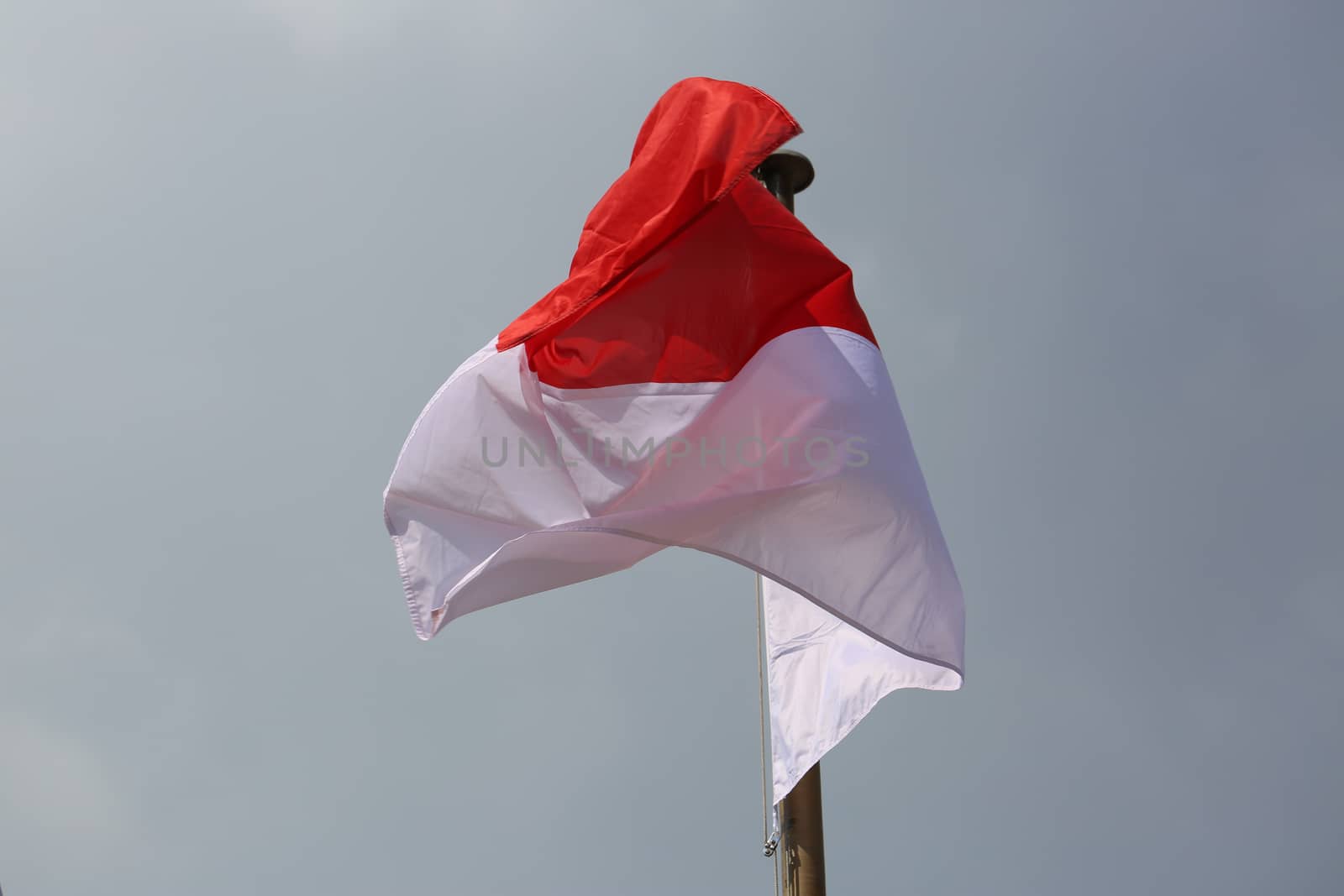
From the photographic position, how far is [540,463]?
27.5ft

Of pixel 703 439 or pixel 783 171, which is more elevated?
pixel 783 171

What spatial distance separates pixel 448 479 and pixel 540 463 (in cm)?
58

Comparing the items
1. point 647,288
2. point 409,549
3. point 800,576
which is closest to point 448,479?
point 409,549

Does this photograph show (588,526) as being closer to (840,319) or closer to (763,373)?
(763,373)

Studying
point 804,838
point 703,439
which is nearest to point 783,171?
point 703,439

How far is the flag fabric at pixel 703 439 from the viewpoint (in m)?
7.74

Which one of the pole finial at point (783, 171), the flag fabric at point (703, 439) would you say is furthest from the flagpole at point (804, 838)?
the pole finial at point (783, 171)

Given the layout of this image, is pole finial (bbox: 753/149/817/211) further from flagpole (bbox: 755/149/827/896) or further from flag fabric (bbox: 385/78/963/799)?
flagpole (bbox: 755/149/827/896)

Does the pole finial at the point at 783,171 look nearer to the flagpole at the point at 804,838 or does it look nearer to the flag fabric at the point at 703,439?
the flag fabric at the point at 703,439

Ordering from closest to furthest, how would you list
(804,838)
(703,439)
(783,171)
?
(804,838) < (703,439) < (783,171)

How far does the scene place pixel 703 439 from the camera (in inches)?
323

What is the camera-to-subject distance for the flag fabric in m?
7.74

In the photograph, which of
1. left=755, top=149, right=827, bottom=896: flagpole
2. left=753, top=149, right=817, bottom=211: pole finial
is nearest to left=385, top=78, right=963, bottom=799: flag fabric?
left=755, top=149, right=827, bottom=896: flagpole

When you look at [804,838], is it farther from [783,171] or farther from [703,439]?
[783,171]
